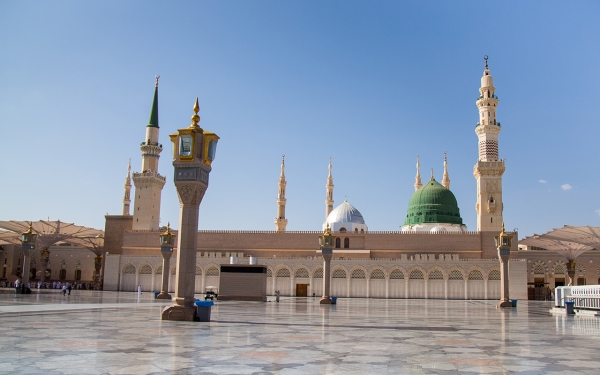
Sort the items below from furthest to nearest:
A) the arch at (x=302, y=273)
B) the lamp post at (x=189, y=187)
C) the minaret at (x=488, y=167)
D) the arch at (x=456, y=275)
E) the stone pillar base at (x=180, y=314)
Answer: the minaret at (x=488, y=167)
the arch at (x=302, y=273)
the arch at (x=456, y=275)
the lamp post at (x=189, y=187)
the stone pillar base at (x=180, y=314)

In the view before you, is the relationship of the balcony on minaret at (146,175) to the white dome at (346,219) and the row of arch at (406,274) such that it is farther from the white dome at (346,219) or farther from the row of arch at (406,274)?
the row of arch at (406,274)

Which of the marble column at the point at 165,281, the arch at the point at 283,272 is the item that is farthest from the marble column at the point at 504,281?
the arch at the point at 283,272

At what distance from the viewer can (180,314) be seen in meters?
13.7

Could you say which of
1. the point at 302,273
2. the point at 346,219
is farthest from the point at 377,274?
the point at 346,219

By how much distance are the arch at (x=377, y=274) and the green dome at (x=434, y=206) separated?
1503cm

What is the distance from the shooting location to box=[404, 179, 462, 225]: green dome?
189 ft

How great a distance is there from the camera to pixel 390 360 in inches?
287

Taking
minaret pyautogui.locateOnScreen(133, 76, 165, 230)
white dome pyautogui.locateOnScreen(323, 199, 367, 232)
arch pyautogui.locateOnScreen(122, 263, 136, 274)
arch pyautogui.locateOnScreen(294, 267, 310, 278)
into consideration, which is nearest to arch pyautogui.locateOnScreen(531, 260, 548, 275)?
white dome pyautogui.locateOnScreen(323, 199, 367, 232)

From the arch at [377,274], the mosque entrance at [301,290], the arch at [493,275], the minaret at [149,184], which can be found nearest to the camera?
the arch at [493,275]

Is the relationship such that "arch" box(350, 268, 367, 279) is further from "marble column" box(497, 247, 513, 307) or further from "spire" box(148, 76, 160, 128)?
"spire" box(148, 76, 160, 128)

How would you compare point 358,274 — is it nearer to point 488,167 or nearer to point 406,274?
point 406,274

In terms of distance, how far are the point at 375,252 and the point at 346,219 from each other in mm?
6658

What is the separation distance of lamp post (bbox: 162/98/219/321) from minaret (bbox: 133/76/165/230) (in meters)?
42.1

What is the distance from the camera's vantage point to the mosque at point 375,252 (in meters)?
43.3
